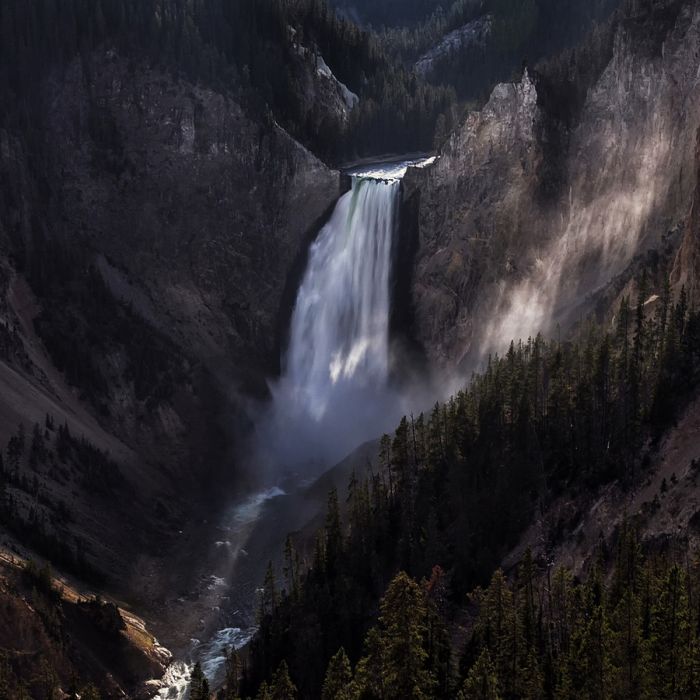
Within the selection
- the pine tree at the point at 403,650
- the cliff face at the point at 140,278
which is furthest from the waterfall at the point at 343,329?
the pine tree at the point at 403,650

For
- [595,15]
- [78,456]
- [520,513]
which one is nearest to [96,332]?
[78,456]

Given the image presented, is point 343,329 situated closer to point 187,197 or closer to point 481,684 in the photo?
point 187,197

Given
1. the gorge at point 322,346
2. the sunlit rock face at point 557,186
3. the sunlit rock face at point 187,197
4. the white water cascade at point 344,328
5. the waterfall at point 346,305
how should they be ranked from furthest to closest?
the waterfall at point 346,305
the sunlit rock face at point 187,197
the white water cascade at point 344,328
the sunlit rock face at point 557,186
the gorge at point 322,346

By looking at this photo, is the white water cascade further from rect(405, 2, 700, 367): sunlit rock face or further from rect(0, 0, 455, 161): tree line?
rect(0, 0, 455, 161): tree line

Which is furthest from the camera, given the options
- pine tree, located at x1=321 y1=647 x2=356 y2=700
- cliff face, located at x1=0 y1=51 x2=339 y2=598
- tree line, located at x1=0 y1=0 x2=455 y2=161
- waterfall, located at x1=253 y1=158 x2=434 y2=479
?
tree line, located at x1=0 y1=0 x2=455 y2=161

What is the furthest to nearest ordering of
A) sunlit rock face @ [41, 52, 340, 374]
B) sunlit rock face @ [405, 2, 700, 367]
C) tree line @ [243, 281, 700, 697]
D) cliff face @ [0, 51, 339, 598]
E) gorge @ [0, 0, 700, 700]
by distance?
1. sunlit rock face @ [41, 52, 340, 374]
2. cliff face @ [0, 51, 339, 598]
3. sunlit rock face @ [405, 2, 700, 367]
4. tree line @ [243, 281, 700, 697]
5. gorge @ [0, 0, 700, 700]

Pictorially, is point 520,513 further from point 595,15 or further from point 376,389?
point 595,15

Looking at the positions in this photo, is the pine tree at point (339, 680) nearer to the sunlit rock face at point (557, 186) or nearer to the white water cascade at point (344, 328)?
the sunlit rock face at point (557, 186)

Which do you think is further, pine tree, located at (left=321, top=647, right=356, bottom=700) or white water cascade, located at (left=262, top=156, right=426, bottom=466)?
white water cascade, located at (left=262, top=156, right=426, bottom=466)

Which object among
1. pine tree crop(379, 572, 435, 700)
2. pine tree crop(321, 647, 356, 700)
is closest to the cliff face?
pine tree crop(321, 647, 356, 700)

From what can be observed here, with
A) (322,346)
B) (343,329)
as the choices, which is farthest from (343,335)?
(322,346)
